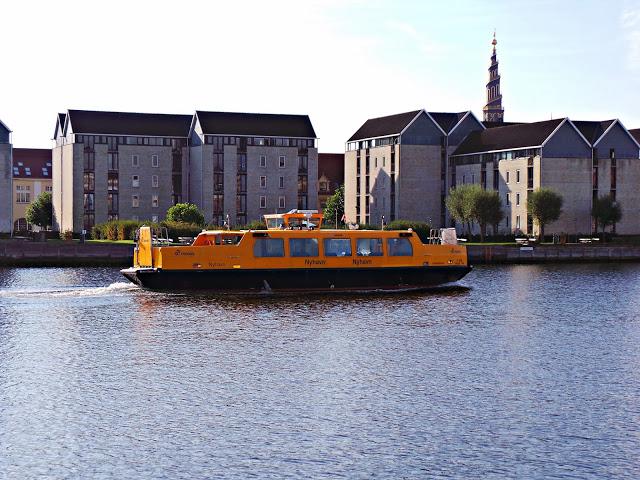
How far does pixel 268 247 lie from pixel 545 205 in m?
61.4

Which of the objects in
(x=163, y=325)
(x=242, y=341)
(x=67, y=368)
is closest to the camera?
(x=67, y=368)

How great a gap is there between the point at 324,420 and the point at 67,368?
12.1 metres

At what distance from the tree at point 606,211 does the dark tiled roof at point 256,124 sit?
39608 millimetres

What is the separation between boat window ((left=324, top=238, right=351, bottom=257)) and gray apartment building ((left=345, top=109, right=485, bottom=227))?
230ft

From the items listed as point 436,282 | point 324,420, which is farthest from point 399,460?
point 436,282

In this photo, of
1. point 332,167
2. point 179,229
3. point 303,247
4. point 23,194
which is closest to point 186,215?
point 179,229

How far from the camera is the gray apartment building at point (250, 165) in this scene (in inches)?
5246

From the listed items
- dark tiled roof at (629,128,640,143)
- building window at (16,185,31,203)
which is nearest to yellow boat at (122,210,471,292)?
dark tiled roof at (629,128,640,143)

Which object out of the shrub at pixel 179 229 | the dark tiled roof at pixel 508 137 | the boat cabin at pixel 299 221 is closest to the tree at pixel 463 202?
the dark tiled roof at pixel 508 137

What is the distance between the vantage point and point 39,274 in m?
80.6

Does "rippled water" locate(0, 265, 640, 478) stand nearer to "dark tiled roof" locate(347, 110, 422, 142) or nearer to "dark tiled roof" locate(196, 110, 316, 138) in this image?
"dark tiled roof" locate(196, 110, 316, 138)

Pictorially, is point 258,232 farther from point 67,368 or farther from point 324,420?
point 324,420

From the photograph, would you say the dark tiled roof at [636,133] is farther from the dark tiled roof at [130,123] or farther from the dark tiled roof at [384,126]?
the dark tiled roof at [130,123]

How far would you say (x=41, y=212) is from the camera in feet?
505
